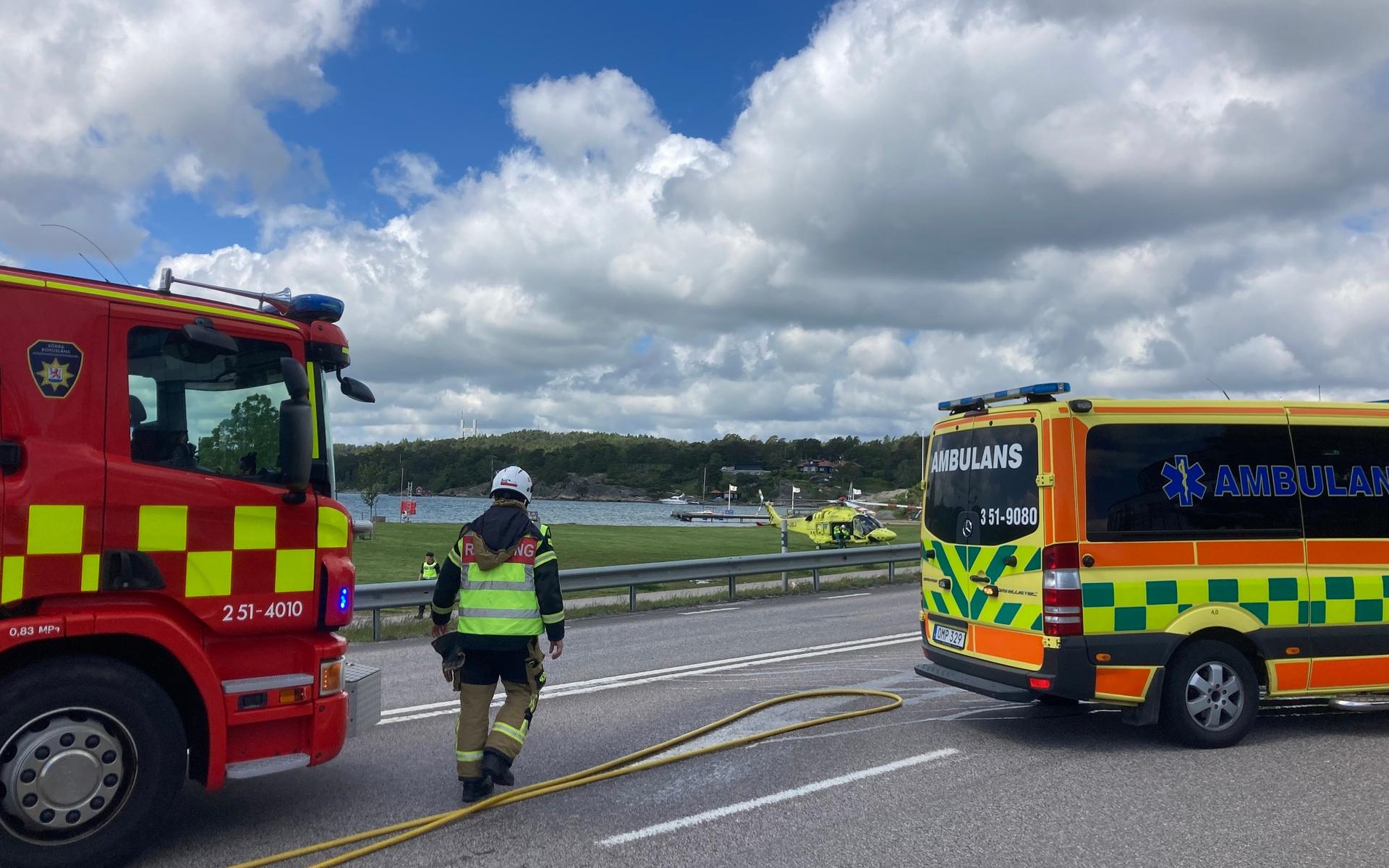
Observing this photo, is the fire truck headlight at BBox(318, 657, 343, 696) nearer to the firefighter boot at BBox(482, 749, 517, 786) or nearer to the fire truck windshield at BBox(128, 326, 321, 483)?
the firefighter boot at BBox(482, 749, 517, 786)

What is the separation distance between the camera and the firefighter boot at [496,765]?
532 centimetres

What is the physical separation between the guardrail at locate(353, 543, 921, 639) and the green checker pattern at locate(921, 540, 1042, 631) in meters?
6.11

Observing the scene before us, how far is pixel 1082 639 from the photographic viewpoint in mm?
6262

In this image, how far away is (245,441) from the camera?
4.80 m

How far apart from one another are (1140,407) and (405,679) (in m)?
6.40

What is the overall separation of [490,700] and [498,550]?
31.9 inches

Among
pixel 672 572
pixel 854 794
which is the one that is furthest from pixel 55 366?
pixel 672 572

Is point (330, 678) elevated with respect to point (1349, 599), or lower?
lower

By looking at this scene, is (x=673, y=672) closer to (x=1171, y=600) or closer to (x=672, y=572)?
(x=1171, y=600)

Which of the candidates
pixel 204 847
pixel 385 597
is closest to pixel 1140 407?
pixel 204 847

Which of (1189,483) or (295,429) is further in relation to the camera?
(1189,483)

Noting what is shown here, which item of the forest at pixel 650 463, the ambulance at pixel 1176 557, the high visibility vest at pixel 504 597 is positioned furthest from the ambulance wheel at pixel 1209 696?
the forest at pixel 650 463

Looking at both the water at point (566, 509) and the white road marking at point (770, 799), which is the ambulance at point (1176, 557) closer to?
the white road marking at point (770, 799)

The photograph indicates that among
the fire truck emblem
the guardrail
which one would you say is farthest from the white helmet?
the guardrail
